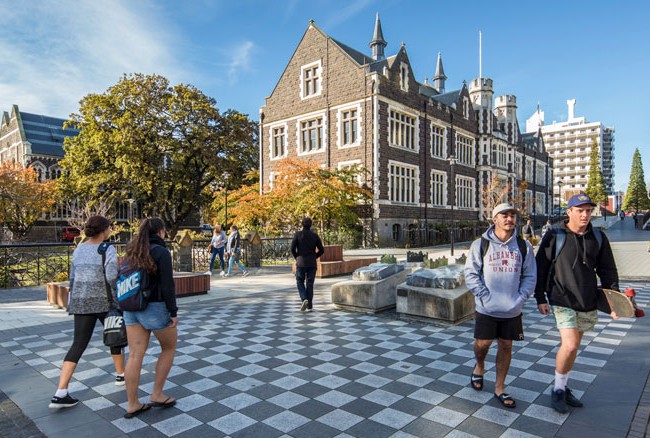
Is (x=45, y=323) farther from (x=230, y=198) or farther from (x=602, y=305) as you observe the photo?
(x=230, y=198)

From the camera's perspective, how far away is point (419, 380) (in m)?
4.81

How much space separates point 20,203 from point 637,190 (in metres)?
99.2

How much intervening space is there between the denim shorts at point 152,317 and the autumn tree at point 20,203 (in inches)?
1236

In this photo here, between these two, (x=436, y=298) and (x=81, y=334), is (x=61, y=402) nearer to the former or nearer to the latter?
(x=81, y=334)

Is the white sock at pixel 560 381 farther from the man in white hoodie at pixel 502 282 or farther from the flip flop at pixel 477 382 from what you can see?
the flip flop at pixel 477 382

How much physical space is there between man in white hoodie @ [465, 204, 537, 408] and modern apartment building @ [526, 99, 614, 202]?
127 m

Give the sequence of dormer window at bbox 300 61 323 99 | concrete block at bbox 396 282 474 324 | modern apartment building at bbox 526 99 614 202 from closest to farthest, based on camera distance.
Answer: concrete block at bbox 396 282 474 324, dormer window at bbox 300 61 323 99, modern apartment building at bbox 526 99 614 202

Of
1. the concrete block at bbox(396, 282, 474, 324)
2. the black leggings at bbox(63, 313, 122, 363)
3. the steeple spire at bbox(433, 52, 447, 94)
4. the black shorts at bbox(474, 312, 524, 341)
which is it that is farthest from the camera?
the steeple spire at bbox(433, 52, 447, 94)

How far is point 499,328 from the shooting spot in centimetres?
418

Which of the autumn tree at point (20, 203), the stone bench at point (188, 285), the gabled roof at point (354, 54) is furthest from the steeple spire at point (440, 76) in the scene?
the stone bench at point (188, 285)

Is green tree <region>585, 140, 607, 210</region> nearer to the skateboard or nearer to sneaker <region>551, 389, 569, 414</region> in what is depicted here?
the skateboard

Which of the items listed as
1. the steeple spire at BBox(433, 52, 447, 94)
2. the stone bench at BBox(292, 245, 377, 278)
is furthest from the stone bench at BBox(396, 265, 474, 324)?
the steeple spire at BBox(433, 52, 447, 94)

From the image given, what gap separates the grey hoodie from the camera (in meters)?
4.06

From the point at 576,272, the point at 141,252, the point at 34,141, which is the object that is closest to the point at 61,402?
the point at 141,252
